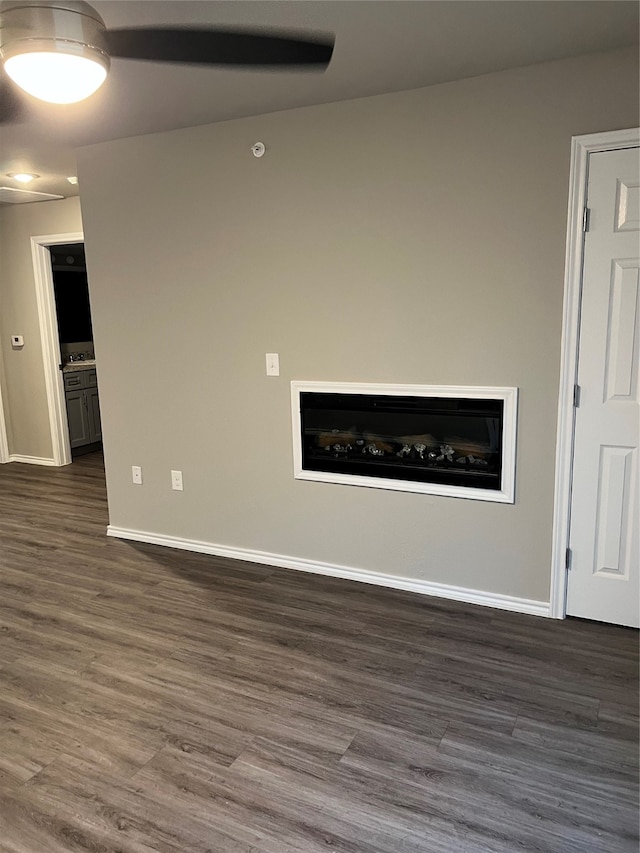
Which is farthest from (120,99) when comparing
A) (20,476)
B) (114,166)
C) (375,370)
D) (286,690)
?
(20,476)

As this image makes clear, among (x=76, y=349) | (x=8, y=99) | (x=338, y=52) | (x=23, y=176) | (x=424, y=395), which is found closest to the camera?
(x=8, y=99)

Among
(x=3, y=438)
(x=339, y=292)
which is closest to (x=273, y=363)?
(x=339, y=292)

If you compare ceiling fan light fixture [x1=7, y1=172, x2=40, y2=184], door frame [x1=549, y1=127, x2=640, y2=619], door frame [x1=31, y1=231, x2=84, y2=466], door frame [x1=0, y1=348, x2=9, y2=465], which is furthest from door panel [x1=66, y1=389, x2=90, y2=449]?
door frame [x1=549, y1=127, x2=640, y2=619]

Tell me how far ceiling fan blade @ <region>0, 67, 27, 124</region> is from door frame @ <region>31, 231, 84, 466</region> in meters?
3.60

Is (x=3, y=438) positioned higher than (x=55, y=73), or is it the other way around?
(x=55, y=73)

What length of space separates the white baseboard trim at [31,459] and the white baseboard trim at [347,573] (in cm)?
234

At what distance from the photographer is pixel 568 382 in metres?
2.84

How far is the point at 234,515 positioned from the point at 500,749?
2090 millimetres

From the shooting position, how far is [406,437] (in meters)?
3.33

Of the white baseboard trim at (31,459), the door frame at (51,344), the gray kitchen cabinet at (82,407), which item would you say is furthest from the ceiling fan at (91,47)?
the white baseboard trim at (31,459)

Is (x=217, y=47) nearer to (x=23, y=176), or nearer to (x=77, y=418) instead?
(x=23, y=176)

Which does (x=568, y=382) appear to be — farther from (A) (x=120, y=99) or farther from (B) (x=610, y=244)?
(A) (x=120, y=99)

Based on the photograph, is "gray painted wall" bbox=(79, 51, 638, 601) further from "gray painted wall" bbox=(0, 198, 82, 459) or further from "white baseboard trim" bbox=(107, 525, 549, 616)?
"gray painted wall" bbox=(0, 198, 82, 459)

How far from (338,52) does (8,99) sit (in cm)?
122
